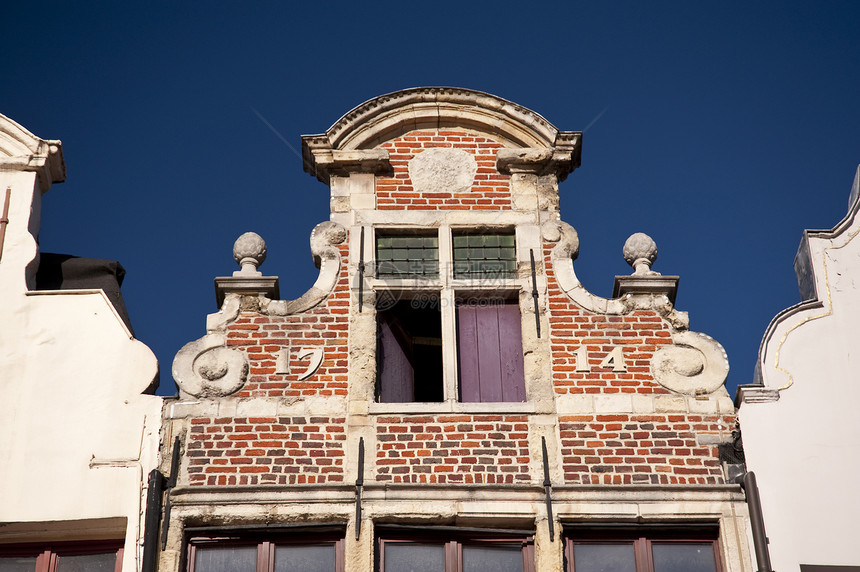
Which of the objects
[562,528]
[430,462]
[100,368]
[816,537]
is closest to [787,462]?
[816,537]

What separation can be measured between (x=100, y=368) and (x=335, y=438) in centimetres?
182

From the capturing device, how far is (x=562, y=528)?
966 cm

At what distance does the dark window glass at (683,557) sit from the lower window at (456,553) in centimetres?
89

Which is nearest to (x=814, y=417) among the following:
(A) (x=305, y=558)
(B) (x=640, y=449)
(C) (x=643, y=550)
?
(B) (x=640, y=449)

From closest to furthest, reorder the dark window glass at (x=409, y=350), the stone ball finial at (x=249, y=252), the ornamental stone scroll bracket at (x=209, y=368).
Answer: the ornamental stone scroll bracket at (x=209, y=368) < the dark window glass at (x=409, y=350) < the stone ball finial at (x=249, y=252)

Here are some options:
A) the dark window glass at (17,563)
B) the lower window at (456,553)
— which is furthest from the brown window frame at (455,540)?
the dark window glass at (17,563)

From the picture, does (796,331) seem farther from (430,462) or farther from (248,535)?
(248,535)

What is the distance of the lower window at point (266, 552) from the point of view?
377 inches

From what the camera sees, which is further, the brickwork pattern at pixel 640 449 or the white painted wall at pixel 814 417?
the brickwork pattern at pixel 640 449

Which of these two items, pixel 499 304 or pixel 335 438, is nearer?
pixel 335 438

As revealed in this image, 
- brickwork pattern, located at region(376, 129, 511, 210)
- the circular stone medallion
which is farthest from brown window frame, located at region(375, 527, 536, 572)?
the circular stone medallion

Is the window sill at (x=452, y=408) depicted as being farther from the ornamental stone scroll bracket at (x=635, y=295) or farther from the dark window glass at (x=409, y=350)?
the ornamental stone scroll bracket at (x=635, y=295)

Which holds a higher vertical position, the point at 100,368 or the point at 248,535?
the point at 100,368

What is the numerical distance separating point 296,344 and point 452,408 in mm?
1294
